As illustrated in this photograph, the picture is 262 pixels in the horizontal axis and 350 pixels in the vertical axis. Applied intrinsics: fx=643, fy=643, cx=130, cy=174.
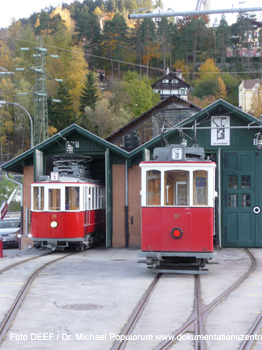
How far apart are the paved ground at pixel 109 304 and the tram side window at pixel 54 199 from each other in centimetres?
402

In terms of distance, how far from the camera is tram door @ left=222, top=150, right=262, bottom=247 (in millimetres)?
23984

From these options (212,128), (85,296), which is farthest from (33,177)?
(85,296)

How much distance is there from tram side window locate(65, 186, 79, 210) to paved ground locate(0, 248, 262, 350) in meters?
4.18

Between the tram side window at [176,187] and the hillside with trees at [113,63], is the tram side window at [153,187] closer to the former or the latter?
the tram side window at [176,187]

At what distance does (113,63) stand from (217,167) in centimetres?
9675

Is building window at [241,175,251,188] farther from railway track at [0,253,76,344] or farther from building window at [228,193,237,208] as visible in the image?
railway track at [0,253,76,344]

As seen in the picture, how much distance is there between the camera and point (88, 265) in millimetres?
18375

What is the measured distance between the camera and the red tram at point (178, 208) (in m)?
15.4

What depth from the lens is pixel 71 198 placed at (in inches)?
886

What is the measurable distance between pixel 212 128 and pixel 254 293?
10.9 m

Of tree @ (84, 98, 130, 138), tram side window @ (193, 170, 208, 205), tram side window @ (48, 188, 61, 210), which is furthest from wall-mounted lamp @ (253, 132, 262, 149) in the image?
tree @ (84, 98, 130, 138)

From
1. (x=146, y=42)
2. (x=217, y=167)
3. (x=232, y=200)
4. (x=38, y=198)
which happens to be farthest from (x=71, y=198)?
(x=146, y=42)

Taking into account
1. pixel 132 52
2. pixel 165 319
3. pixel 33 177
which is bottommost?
pixel 165 319

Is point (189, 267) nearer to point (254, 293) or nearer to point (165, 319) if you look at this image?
point (254, 293)
